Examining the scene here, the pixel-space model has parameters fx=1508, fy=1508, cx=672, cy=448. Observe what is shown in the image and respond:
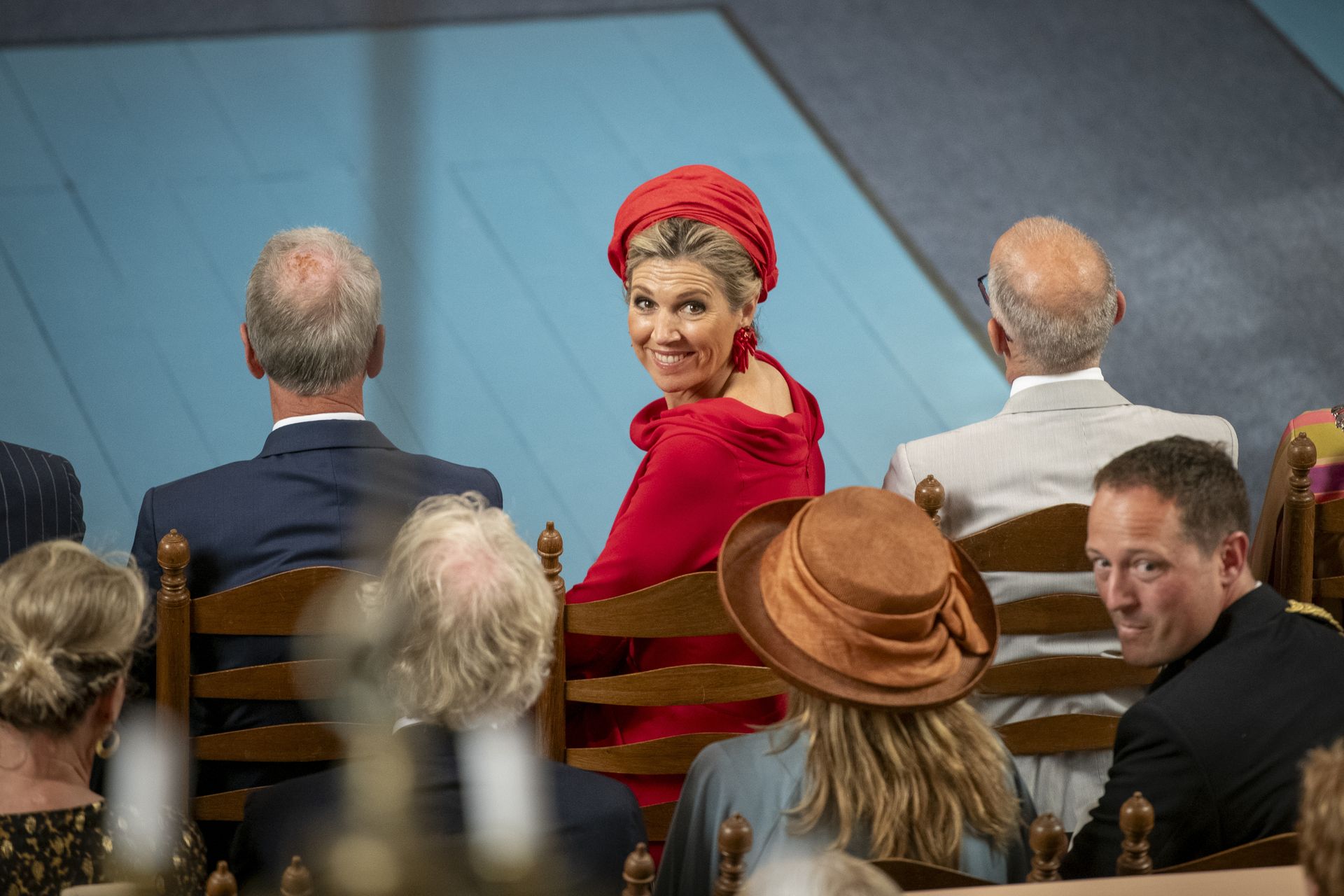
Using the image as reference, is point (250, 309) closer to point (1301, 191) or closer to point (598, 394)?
point (598, 394)

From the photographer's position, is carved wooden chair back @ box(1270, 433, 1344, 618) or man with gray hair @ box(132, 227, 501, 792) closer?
man with gray hair @ box(132, 227, 501, 792)

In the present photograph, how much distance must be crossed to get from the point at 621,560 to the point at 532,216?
10.5 ft

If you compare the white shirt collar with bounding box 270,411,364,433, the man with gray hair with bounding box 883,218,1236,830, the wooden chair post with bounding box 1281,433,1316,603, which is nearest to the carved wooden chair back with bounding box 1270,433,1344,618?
the wooden chair post with bounding box 1281,433,1316,603

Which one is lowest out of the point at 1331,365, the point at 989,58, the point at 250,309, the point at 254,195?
the point at 250,309

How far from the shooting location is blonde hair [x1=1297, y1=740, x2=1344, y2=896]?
4.07 feet

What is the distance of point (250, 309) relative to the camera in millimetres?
2457

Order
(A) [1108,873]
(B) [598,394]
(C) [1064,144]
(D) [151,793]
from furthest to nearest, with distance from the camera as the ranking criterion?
(C) [1064,144], (B) [598,394], (D) [151,793], (A) [1108,873]

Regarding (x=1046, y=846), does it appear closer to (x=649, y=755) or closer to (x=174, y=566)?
(x=649, y=755)

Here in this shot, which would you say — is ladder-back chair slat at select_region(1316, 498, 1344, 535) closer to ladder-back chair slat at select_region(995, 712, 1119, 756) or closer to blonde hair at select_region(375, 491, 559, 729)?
ladder-back chair slat at select_region(995, 712, 1119, 756)

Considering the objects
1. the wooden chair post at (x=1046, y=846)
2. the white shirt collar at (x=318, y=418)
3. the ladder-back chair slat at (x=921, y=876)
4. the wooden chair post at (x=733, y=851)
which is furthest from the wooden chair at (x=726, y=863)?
the white shirt collar at (x=318, y=418)

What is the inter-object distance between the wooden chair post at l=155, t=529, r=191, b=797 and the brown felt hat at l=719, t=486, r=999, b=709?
798 mm

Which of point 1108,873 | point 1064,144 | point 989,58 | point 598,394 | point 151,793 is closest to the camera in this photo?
point 1108,873

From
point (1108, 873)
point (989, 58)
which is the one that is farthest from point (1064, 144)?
point (1108, 873)

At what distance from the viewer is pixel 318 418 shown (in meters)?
2.40
